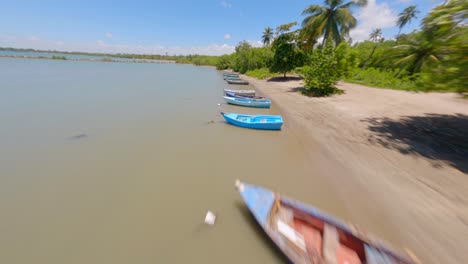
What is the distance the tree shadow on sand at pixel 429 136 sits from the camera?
6246 mm

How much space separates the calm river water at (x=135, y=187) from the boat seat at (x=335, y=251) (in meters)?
0.96

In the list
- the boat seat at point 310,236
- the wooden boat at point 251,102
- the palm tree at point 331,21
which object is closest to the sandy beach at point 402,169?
the boat seat at point 310,236

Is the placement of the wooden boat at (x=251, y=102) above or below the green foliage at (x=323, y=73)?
below

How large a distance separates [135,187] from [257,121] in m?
7.17

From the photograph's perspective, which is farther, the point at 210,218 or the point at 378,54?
the point at 378,54

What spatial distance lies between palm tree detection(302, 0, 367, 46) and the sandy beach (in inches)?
635

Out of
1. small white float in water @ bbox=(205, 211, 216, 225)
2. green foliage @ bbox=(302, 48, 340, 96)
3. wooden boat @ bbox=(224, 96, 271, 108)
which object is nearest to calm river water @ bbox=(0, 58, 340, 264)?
small white float in water @ bbox=(205, 211, 216, 225)

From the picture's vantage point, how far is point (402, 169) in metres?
5.80

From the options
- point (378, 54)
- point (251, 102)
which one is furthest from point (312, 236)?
point (378, 54)

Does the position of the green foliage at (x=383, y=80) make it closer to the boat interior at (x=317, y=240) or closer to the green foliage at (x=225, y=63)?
the boat interior at (x=317, y=240)

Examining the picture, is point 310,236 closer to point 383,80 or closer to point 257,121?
point 257,121

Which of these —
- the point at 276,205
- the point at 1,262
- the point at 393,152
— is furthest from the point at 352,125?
the point at 1,262

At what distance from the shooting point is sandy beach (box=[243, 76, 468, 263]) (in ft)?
12.5

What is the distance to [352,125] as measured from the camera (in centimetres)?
966
